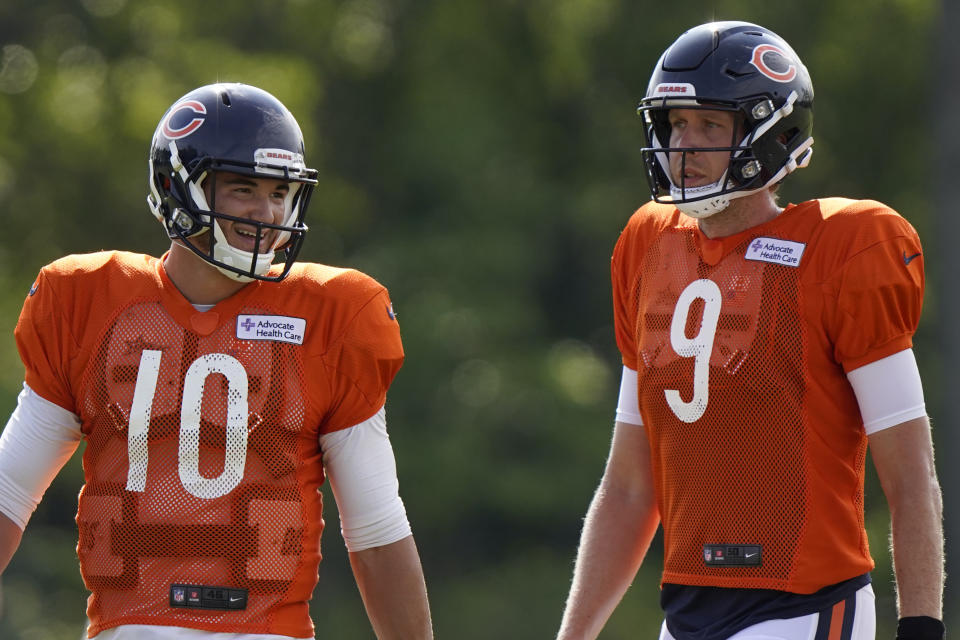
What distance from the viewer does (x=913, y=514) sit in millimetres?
3363

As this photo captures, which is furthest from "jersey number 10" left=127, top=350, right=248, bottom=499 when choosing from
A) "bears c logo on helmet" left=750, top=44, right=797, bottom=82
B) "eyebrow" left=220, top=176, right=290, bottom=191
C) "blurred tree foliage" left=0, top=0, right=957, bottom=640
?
"blurred tree foliage" left=0, top=0, right=957, bottom=640

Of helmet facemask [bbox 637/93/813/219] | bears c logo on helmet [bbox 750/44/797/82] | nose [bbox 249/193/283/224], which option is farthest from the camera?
bears c logo on helmet [bbox 750/44/797/82]

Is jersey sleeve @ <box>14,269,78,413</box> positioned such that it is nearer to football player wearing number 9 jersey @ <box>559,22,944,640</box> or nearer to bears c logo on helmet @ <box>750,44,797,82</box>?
football player wearing number 9 jersey @ <box>559,22,944,640</box>

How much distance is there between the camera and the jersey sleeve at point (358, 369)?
3.45 meters

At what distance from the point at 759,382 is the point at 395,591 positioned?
893 mm

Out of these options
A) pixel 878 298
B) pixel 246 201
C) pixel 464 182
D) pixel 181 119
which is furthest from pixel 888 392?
pixel 464 182

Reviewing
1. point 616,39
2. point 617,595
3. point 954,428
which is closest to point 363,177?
point 616,39

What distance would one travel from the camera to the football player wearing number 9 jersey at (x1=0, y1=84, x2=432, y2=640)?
334 cm

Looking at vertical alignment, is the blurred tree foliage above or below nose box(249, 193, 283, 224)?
below

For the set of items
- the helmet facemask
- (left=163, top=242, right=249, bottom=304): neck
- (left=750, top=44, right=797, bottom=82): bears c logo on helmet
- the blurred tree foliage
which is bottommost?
the blurred tree foliage

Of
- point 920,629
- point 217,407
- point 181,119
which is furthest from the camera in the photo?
point 181,119

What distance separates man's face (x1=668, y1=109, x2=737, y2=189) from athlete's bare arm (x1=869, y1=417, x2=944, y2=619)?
676 mm

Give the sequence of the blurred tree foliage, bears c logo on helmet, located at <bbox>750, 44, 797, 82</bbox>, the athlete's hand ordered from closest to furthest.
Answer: the athlete's hand
bears c logo on helmet, located at <bbox>750, 44, 797, 82</bbox>
the blurred tree foliage

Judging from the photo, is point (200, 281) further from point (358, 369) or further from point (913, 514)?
point (913, 514)
